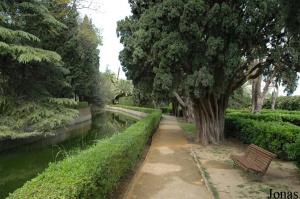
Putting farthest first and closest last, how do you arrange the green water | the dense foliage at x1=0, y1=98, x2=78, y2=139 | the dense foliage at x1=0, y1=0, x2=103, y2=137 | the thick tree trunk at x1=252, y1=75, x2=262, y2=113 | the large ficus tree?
the thick tree trunk at x1=252, y1=75, x2=262, y2=113 < the dense foliage at x1=0, y1=98, x2=78, y2=139 < the dense foliage at x1=0, y1=0, x2=103, y2=137 < the large ficus tree < the green water

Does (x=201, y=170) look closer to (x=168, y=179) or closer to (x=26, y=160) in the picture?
(x=168, y=179)

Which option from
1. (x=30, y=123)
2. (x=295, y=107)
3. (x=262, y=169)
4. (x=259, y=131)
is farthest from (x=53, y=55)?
(x=295, y=107)

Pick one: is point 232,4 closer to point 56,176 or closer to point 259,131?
point 259,131

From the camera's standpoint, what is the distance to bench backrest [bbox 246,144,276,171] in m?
8.83

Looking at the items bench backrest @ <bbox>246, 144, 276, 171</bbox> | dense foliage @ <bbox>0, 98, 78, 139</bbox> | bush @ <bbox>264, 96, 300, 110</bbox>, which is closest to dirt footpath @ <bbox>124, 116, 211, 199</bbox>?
bench backrest @ <bbox>246, 144, 276, 171</bbox>

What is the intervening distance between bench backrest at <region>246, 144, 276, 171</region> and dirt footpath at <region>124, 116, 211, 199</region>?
1.70 meters

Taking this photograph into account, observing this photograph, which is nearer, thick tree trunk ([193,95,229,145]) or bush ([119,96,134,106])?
thick tree trunk ([193,95,229,145])

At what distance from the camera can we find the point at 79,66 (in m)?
34.7

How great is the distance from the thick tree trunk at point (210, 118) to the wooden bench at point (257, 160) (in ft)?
21.8

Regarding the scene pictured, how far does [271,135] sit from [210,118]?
4.74m

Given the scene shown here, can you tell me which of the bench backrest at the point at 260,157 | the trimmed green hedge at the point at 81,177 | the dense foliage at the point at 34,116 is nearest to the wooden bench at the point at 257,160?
the bench backrest at the point at 260,157

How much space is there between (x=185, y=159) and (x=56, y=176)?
829cm
